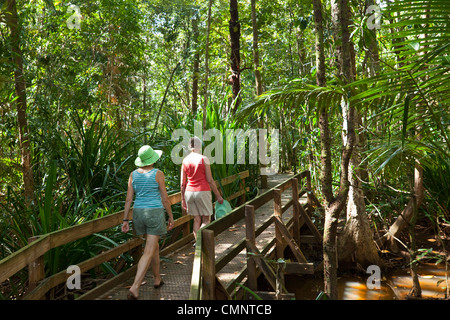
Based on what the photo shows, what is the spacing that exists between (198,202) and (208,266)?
2.13 m

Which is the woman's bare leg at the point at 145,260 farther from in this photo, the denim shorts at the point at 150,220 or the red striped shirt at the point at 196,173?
the red striped shirt at the point at 196,173

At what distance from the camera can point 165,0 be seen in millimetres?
18281

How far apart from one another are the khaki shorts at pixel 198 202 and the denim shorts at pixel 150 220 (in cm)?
113

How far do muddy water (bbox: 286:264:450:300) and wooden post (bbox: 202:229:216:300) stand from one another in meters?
3.56

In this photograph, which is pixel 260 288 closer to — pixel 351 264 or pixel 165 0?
pixel 351 264

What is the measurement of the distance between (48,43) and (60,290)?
17.3 ft

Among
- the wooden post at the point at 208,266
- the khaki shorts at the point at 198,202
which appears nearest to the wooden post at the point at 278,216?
the khaki shorts at the point at 198,202

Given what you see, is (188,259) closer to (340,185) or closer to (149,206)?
(149,206)

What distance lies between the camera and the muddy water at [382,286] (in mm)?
6215

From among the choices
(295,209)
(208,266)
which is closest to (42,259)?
(208,266)

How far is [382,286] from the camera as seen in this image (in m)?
6.58

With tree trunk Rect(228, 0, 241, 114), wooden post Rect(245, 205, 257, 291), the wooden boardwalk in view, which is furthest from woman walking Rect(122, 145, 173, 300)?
tree trunk Rect(228, 0, 241, 114)

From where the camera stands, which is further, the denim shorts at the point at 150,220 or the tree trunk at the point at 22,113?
the tree trunk at the point at 22,113
